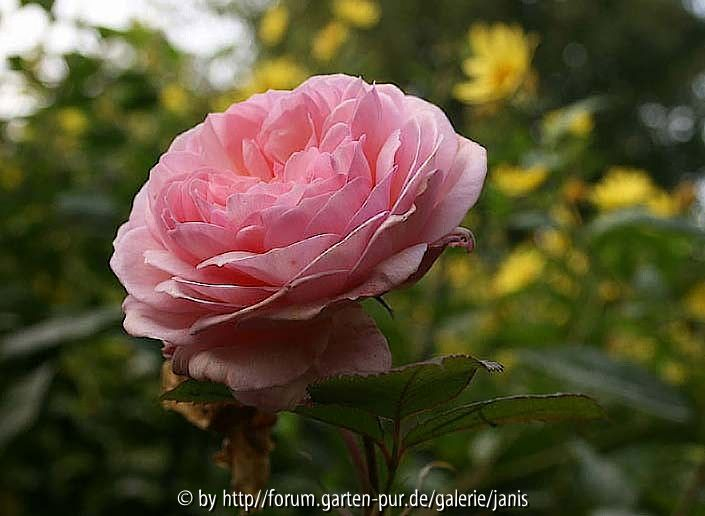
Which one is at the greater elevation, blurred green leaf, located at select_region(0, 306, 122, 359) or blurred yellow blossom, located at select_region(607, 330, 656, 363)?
blurred green leaf, located at select_region(0, 306, 122, 359)

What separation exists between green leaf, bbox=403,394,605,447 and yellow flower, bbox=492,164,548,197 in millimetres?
440

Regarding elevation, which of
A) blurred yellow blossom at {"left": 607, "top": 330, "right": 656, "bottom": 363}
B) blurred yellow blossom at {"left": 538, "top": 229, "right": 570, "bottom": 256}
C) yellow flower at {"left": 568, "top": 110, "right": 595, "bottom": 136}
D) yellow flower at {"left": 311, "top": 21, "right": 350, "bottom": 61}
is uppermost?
yellow flower at {"left": 568, "top": 110, "right": 595, "bottom": 136}

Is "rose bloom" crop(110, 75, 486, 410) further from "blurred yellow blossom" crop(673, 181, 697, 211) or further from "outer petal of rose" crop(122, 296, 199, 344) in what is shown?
"blurred yellow blossom" crop(673, 181, 697, 211)

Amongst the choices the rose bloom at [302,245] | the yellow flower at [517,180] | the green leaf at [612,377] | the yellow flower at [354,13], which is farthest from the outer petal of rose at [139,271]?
the yellow flower at [354,13]

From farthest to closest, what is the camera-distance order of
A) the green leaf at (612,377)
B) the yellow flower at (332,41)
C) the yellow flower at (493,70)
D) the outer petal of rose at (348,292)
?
the yellow flower at (332,41) < the yellow flower at (493,70) < the green leaf at (612,377) < the outer petal of rose at (348,292)

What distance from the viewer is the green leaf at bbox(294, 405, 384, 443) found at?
0.26m

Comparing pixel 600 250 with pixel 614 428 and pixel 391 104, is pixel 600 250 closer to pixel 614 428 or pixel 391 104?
pixel 614 428

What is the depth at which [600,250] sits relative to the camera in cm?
70

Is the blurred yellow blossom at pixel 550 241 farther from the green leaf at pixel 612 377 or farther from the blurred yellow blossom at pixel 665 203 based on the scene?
the green leaf at pixel 612 377

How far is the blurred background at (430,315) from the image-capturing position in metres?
0.55

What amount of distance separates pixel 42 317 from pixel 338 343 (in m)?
0.45

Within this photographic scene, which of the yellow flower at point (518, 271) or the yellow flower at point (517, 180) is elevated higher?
the yellow flower at point (517, 180)

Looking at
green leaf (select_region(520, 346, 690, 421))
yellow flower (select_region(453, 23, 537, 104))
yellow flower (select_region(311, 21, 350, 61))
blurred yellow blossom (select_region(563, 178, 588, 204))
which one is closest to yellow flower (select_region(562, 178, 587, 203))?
blurred yellow blossom (select_region(563, 178, 588, 204))

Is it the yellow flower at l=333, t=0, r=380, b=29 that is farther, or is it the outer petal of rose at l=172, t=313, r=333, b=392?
the yellow flower at l=333, t=0, r=380, b=29
